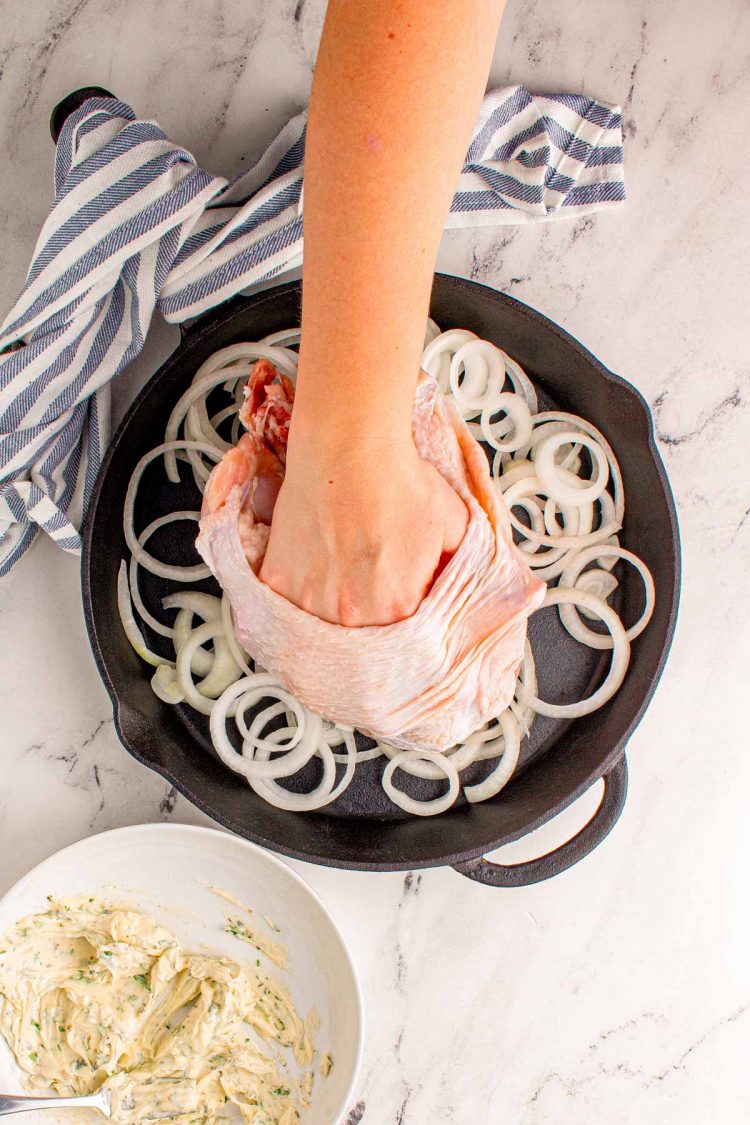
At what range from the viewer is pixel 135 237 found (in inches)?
54.5

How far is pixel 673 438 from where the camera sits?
1.65m

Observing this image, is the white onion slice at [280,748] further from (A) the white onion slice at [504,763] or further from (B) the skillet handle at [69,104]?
(B) the skillet handle at [69,104]

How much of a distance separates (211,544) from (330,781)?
0.52 metres

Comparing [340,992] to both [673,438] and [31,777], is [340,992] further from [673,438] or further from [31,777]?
[673,438]

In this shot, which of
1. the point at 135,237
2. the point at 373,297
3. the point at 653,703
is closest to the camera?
the point at 373,297

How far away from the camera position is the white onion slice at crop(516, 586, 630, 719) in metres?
1.56

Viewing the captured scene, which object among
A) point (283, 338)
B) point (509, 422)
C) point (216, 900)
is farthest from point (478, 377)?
point (216, 900)

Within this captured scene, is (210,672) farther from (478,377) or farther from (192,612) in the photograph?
(478,377)

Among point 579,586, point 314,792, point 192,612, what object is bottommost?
point 314,792

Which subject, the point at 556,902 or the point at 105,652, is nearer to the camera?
the point at 105,652

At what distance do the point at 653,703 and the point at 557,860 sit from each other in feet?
1.20

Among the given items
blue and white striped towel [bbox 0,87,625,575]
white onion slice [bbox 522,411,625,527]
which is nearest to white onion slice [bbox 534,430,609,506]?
white onion slice [bbox 522,411,625,527]

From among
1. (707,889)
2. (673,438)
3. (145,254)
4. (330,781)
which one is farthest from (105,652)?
(707,889)

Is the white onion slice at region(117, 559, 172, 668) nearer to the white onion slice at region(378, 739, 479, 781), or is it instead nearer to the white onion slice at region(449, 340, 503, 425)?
the white onion slice at region(378, 739, 479, 781)
